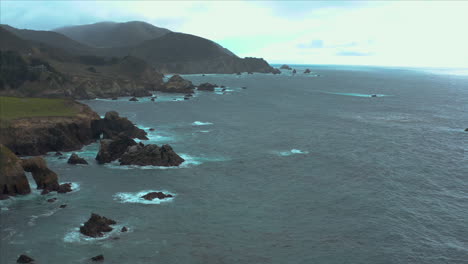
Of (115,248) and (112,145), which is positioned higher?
(112,145)

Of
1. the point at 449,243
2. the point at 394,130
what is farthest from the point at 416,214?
the point at 394,130

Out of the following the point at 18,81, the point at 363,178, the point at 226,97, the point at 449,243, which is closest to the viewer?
the point at 449,243

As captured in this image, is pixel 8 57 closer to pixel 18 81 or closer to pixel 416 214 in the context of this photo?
pixel 18 81

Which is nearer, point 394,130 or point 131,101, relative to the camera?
point 394,130

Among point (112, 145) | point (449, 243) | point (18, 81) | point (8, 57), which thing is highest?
point (8, 57)

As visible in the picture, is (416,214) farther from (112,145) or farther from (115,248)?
(112,145)

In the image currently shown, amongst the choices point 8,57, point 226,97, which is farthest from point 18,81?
point 226,97

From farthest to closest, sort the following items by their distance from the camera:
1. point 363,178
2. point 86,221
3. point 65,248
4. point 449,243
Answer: point 363,178, point 86,221, point 449,243, point 65,248
